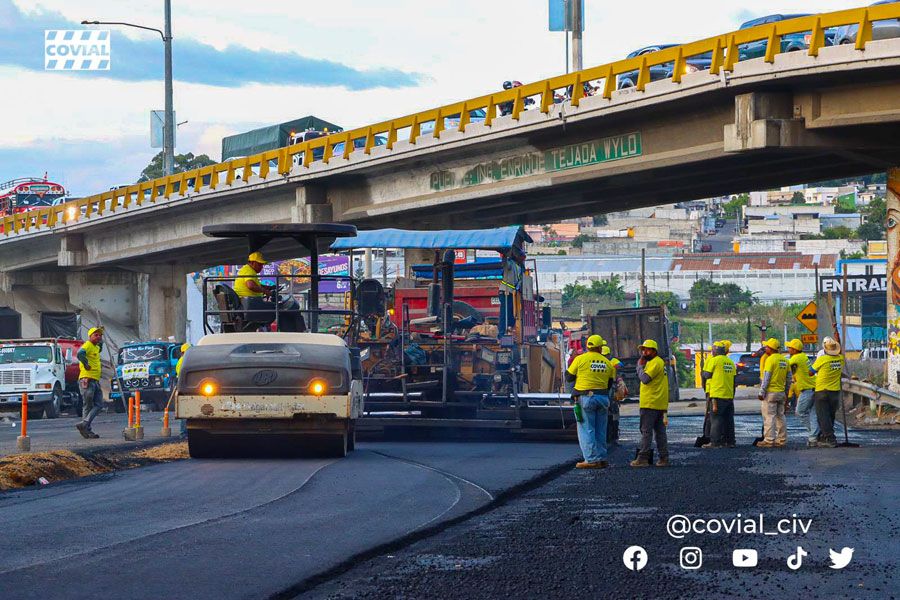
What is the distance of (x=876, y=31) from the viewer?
2564 centimetres

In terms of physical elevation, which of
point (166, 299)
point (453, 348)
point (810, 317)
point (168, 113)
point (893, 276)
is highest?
point (168, 113)

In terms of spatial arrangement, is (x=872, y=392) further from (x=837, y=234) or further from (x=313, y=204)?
(x=837, y=234)

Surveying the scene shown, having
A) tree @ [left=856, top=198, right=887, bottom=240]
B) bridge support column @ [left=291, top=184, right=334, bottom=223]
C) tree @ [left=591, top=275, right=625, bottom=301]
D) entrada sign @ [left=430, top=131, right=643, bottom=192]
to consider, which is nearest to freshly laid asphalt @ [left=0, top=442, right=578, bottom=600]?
entrada sign @ [left=430, top=131, right=643, bottom=192]

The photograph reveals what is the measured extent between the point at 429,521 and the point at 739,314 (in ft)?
296

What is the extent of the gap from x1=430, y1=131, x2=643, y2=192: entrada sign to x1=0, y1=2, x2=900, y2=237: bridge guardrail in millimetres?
1340

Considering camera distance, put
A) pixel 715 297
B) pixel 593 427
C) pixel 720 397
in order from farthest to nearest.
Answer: pixel 715 297 → pixel 720 397 → pixel 593 427

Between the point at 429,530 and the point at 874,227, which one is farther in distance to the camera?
the point at 874,227

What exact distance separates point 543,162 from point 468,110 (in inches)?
94.6

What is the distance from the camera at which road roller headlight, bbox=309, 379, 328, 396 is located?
1579 centimetres

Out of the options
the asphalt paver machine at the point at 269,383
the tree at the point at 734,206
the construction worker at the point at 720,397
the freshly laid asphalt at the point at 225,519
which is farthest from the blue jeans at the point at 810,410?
the tree at the point at 734,206

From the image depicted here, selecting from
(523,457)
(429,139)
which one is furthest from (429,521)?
(429,139)

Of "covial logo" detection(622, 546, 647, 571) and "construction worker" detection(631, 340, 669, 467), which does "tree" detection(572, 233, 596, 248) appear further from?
"covial logo" detection(622, 546, 647, 571)

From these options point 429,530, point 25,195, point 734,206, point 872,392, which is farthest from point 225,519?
point 734,206

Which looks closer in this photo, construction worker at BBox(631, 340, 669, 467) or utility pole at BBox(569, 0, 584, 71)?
construction worker at BBox(631, 340, 669, 467)
